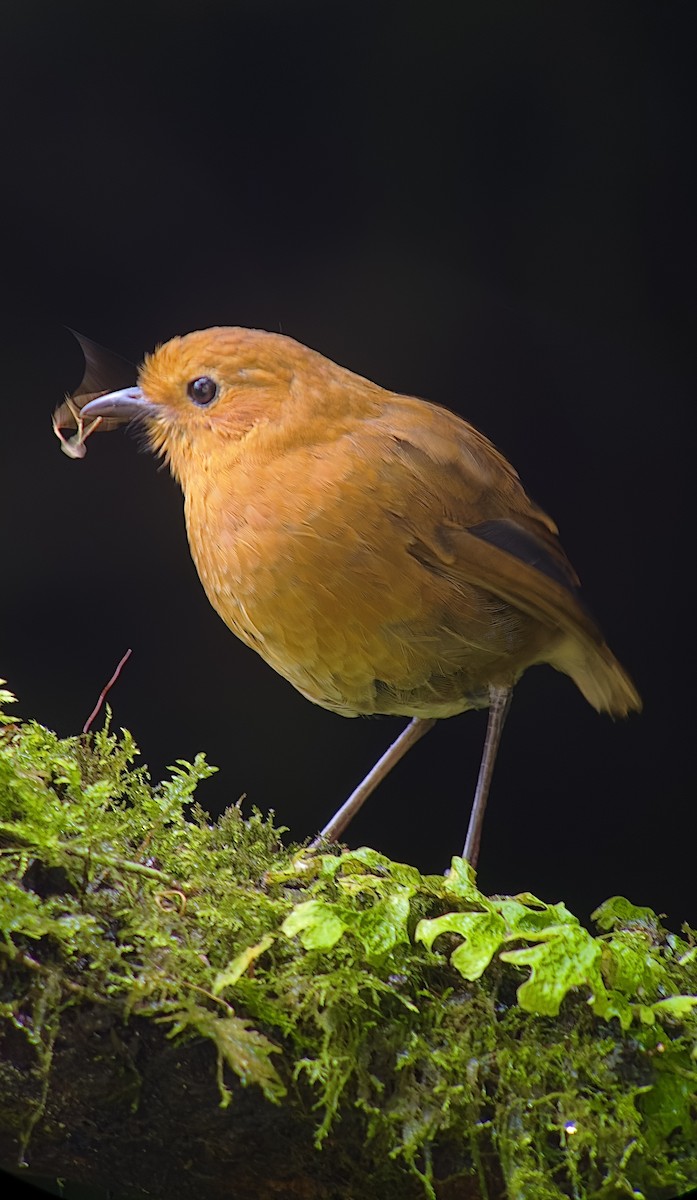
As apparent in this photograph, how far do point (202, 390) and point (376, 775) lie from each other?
666 millimetres

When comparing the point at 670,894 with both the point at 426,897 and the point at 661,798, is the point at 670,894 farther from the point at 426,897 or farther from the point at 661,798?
the point at 426,897

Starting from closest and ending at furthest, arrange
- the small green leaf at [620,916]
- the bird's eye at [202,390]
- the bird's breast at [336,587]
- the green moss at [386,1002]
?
the green moss at [386,1002] → the small green leaf at [620,916] → the bird's breast at [336,587] → the bird's eye at [202,390]

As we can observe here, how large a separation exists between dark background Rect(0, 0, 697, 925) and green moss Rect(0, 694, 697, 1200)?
0.71 meters

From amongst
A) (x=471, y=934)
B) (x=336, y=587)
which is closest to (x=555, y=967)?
(x=471, y=934)

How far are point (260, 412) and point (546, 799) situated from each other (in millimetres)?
810

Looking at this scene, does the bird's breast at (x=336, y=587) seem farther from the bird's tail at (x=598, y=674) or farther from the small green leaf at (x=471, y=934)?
the small green leaf at (x=471, y=934)

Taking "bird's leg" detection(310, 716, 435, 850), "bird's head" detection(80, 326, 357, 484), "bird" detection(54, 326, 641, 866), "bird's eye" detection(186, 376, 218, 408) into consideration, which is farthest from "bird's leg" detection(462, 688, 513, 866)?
"bird's eye" detection(186, 376, 218, 408)

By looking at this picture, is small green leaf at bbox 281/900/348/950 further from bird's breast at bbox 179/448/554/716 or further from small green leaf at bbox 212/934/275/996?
bird's breast at bbox 179/448/554/716

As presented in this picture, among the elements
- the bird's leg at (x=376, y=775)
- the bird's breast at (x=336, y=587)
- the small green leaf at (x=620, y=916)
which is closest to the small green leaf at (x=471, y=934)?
the small green leaf at (x=620, y=916)

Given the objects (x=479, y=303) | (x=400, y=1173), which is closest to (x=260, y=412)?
(x=479, y=303)

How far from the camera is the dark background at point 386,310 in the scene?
1.51 meters

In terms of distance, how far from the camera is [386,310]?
1656mm

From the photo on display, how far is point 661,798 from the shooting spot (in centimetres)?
182

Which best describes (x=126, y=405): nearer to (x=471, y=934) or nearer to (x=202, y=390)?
(x=202, y=390)
